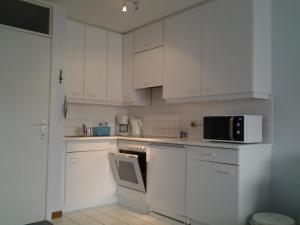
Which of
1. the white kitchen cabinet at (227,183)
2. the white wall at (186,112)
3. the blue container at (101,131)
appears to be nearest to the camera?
the white kitchen cabinet at (227,183)

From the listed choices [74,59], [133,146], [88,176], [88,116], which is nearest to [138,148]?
[133,146]

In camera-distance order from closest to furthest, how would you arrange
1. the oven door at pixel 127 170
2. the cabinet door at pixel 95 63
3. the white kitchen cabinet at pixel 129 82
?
the oven door at pixel 127 170, the cabinet door at pixel 95 63, the white kitchen cabinet at pixel 129 82

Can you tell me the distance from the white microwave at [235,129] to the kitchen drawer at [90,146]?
1422 millimetres

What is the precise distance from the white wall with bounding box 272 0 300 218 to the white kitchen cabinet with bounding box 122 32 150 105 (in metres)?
1.87

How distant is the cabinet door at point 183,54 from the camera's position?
3123 millimetres

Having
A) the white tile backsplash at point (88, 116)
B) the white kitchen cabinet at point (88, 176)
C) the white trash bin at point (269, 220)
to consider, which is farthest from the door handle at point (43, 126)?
the white trash bin at point (269, 220)

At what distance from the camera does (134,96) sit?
13.2ft

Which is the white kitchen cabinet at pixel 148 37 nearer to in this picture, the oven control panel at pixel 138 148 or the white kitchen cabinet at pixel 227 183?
the oven control panel at pixel 138 148

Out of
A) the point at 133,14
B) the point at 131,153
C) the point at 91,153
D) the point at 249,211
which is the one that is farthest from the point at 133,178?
the point at 133,14

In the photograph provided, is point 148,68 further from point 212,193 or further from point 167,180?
point 212,193

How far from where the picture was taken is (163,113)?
3.96 m

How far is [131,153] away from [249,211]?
1589 millimetres

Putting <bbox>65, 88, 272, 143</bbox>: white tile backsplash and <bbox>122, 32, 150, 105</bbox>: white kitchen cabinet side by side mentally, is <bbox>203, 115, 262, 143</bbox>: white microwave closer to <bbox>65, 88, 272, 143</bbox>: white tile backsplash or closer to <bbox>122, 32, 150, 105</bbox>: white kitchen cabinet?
<bbox>65, 88, 272, 143</bbox>: white tile backsplash

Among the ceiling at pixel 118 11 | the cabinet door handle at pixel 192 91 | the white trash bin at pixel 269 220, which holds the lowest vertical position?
the white trash bin at pixel 269 220
